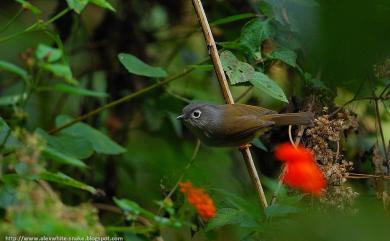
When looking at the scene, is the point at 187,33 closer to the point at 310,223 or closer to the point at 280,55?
the point at 280,55

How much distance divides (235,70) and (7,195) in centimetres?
123

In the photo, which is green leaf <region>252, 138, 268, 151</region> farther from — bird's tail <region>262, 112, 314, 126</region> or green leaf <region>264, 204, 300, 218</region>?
green leaf <region>264, 204, 300, 218</region>

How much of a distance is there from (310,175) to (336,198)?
23.0 inches

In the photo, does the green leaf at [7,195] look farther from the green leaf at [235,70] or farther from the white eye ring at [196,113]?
the white eye ring at [196,113]

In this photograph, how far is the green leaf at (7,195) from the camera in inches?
93.8

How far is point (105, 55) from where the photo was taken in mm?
5215

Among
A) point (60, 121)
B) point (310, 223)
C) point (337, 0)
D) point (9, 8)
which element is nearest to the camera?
point (337, 0)

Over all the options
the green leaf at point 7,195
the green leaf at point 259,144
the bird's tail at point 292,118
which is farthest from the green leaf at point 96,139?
the green leaf at point 7,195

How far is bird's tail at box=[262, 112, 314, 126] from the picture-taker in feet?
10.3

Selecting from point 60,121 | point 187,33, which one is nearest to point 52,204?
point 60,121

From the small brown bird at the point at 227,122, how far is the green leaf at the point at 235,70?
25.3 inches

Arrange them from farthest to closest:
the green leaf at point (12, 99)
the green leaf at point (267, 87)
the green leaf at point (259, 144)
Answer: the green leaf at point (259, 144) → the green leaf at point (267, 87) → the green leaf at point (12, 99)

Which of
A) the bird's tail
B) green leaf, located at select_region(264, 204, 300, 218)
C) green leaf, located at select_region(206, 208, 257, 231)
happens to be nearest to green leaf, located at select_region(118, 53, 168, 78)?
the bird's tail

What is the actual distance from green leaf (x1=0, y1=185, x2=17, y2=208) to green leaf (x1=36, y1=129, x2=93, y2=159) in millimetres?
824
